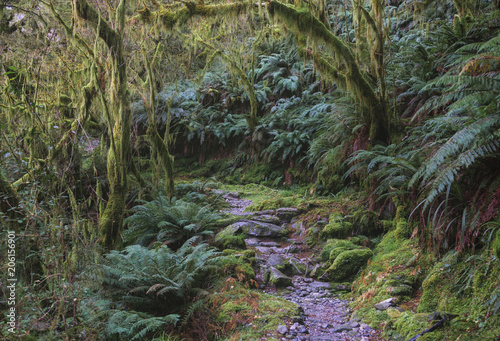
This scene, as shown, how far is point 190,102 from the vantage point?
13984 millimetres

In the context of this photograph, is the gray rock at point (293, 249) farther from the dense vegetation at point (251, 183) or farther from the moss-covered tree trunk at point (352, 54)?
the moss-covered tree trunk at point (352, 54)

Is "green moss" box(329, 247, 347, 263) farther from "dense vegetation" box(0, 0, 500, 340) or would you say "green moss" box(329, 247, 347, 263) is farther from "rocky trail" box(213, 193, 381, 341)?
"rocky trail" box(213, 193, 381, 341)

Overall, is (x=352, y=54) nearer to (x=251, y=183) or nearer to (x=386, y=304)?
(x=386, y=304)

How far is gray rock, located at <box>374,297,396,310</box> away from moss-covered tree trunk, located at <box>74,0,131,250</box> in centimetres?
408

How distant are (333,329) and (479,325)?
1316mm

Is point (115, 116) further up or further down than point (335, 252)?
further up

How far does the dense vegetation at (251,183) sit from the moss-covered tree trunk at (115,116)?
0.08 ft

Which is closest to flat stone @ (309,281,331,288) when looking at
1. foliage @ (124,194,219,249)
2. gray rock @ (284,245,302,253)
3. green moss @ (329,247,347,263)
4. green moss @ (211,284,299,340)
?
green moss @ (329,247,347,263)

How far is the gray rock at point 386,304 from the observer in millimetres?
3353

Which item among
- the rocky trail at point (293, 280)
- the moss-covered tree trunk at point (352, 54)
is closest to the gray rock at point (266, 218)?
the rocky trail at point (293, 280)

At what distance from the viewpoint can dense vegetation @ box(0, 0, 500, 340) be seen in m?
3.11

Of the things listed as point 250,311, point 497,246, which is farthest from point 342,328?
point 497,246

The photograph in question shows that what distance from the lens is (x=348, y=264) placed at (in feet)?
15.4

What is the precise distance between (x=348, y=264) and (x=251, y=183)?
21.0ft
